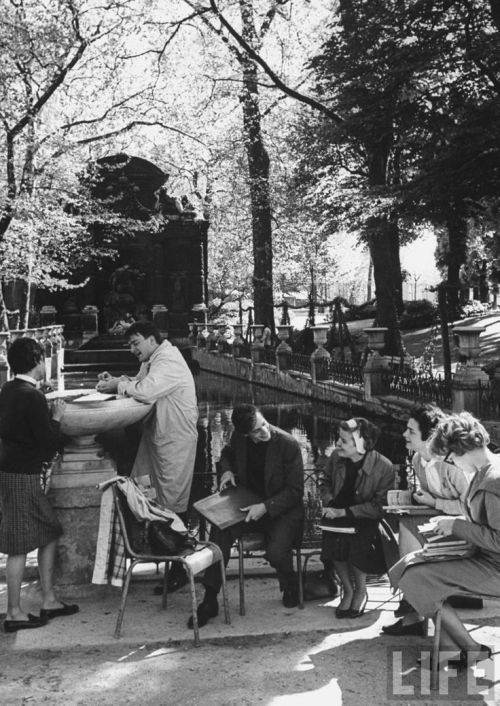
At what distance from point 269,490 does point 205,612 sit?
0.91m

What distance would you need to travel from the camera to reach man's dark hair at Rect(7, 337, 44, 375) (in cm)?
502

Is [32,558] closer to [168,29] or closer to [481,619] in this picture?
[481,619]

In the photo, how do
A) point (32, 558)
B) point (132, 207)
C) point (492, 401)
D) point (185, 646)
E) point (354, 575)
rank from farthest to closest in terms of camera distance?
point (132, 207) → point (492, 401) → point (32, 558) → point (354, 575) → point (185, 646)

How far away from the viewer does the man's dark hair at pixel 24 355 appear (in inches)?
198

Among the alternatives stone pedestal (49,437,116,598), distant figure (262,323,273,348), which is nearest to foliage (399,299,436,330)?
distant figure (262,323,273,348)

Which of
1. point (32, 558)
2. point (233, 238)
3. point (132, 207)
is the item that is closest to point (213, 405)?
point (32, 558)

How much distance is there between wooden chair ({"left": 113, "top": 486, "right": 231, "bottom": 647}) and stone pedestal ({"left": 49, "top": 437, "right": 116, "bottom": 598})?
49 centimetres

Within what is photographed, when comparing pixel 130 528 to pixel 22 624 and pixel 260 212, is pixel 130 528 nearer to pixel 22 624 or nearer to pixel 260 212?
pixel 22 624

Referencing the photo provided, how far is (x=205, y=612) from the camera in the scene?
4922 mm

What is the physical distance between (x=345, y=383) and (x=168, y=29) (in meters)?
11.6

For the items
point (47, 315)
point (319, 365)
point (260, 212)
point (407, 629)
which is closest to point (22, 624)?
point (407, 629)

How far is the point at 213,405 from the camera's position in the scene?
19453 millimetres

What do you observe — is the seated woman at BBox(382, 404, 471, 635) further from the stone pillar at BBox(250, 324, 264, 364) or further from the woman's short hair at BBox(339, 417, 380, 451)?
the stone pillar at BBox(250, 324, 264, 364)

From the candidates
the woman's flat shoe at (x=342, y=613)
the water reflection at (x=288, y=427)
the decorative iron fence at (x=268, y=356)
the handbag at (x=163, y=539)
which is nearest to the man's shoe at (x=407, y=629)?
the woman's flat shoe at (x=342, y=613)
